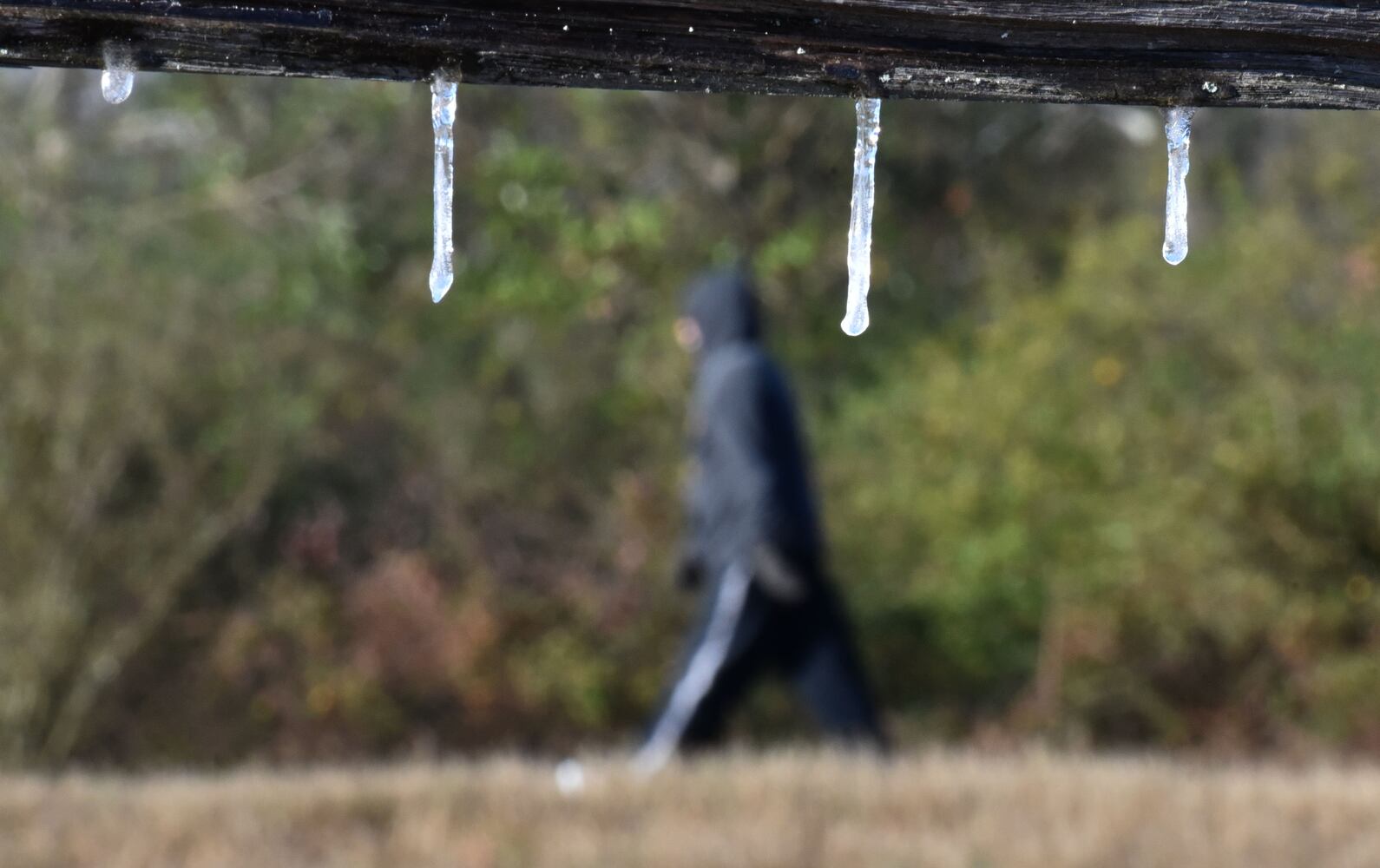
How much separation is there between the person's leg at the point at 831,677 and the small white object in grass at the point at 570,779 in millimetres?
864

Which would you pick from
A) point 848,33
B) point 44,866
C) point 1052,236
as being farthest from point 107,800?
point 1052,236

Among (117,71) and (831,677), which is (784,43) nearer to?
(117,71)

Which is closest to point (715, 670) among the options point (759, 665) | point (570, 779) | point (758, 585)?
point (759, 665)

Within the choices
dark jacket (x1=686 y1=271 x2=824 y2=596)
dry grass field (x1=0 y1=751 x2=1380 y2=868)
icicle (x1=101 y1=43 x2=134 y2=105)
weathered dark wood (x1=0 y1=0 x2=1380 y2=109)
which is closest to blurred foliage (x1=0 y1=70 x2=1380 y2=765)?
dry grass field (x1=0 y1=751 x2=1380 y2=868)

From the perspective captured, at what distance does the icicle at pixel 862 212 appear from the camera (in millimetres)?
2034

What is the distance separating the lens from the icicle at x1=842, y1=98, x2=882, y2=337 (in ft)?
6.67

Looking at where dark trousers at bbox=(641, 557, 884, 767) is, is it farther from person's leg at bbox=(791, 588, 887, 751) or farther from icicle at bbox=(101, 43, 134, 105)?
icicle at bbox=(101, 43, 134, 105)

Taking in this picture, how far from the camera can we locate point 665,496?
8.87m

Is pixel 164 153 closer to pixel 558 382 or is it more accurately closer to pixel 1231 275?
pixel 558 382

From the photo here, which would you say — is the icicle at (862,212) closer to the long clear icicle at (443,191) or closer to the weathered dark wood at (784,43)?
the weathered dark wood at (784,43)

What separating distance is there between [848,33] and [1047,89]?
246 mm

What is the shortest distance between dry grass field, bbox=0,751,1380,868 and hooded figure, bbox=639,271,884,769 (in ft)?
0.83

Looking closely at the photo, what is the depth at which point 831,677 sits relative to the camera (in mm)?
5785

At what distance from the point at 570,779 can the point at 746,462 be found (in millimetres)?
1245
